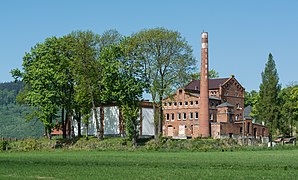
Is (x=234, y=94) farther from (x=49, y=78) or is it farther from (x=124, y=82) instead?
(x=49, y=78)

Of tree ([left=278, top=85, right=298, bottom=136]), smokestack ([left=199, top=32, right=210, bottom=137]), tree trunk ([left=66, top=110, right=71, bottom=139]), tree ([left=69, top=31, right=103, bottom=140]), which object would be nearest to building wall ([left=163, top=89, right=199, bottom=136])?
smokestack ([left=199, top=32, right=210, bottom=137])

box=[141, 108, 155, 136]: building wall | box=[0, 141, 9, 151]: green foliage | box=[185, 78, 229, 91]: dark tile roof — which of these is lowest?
box=[0, 141, 9, 151]: green foliage

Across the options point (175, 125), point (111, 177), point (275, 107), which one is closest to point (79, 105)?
point (175, 125)

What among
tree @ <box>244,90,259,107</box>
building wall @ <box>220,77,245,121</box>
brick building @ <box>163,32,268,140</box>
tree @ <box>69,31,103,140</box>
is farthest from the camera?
tree @ <box>244,90,259,107</box>

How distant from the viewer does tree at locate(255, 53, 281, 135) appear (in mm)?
97562

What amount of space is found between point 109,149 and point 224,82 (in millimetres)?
42212

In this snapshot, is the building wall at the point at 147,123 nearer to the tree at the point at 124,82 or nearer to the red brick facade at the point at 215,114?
the red brick facade at the point at 215,114

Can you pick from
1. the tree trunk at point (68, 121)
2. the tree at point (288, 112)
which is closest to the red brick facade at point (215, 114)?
the tree at point (288, 112)

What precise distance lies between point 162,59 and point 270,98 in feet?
88.2

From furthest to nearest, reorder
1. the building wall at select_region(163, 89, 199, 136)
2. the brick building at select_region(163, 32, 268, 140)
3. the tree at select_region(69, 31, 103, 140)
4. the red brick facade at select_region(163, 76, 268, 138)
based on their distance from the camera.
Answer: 1. the building wall at select_region(163, 89, 199, 136)
2. the red brick facade at select_region(163, 76, 268, 138)
3. the brick building at select_region(163, 32, 268, 140)
4. the tree at select_region(69, 31, 103, 140)

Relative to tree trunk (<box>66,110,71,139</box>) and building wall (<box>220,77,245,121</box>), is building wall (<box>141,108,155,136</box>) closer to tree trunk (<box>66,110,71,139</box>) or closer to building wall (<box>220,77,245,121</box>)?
tree trunk (<box>66,110,71,139</box>)

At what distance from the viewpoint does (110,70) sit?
7738cm

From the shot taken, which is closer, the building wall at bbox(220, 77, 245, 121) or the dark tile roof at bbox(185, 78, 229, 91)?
the building wall at bbox(220, 77, 245, 121)

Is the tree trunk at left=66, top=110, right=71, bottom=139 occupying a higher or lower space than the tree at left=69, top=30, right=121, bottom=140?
lower
